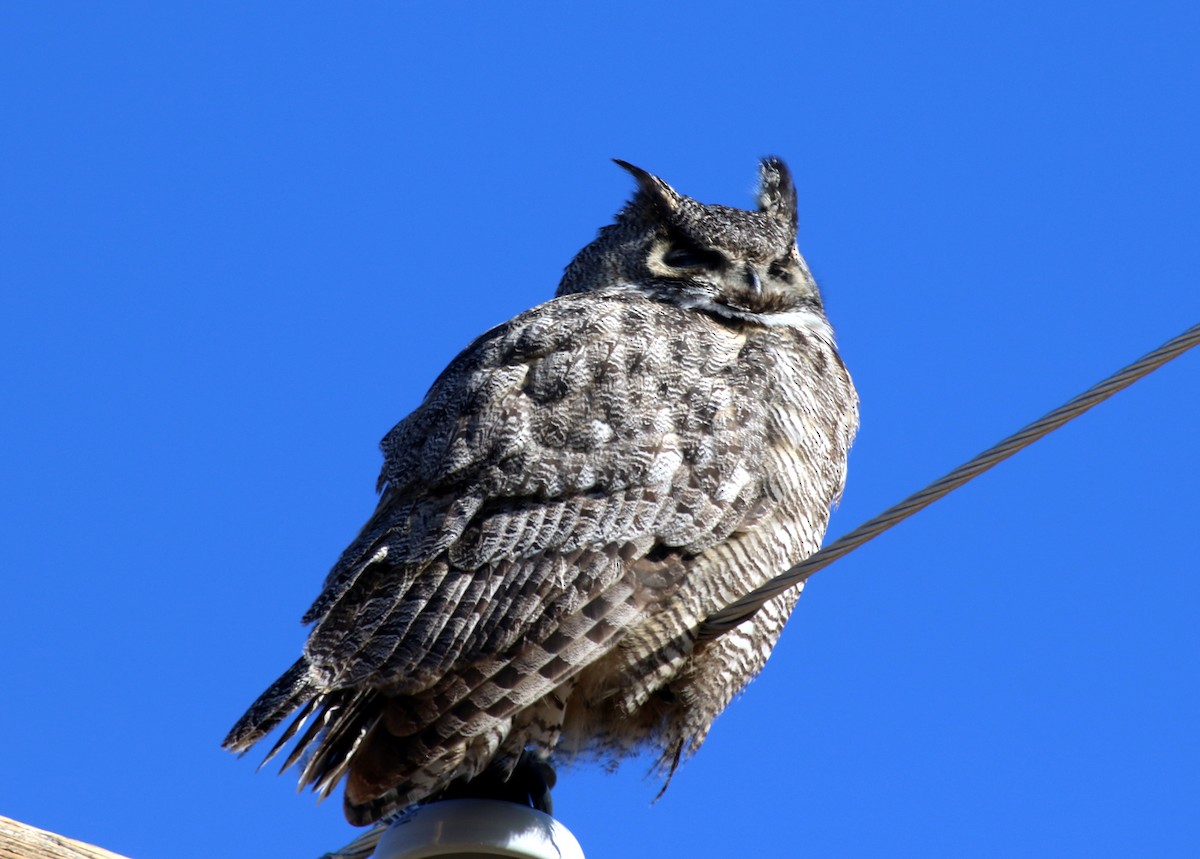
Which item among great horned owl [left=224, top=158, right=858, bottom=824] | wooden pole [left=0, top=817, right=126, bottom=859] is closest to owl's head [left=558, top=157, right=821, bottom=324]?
great horned owl [left=224, top=158, right=858, bottom=824]

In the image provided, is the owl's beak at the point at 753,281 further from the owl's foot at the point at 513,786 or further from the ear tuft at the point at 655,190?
the owl's foot at the point at 513,786

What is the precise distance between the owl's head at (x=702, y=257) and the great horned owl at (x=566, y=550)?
0.24 m

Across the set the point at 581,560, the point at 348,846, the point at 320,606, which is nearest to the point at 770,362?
the point at 581,560

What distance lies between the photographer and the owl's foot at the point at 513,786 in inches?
165

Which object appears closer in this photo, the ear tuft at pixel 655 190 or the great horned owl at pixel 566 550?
the great horned owl at pixel 566 550

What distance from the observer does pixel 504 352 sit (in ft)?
16.1

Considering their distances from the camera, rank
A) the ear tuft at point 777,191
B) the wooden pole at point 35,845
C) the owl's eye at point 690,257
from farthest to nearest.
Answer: the ear tuft at point 777,191, the owl's eye at point 690,257, the wooden pole at point 35,845

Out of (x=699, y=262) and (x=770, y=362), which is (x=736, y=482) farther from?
(x=699, y=262)

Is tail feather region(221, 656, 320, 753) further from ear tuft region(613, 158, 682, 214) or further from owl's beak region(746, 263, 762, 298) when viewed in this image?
ear tuft region(613, 158, 682, 214)

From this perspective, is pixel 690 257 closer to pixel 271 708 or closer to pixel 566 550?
pixel 566 550

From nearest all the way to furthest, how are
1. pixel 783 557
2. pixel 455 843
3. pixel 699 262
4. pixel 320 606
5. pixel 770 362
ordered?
pixel 455 843 < pixel 320 606 < pixel 783 557 < pixel 770 362 < pixel 699 262

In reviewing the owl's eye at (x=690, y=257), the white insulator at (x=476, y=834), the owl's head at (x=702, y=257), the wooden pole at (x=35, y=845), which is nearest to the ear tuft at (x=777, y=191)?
the owl's head at (x=702, y=257)

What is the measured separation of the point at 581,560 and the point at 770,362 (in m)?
0.98

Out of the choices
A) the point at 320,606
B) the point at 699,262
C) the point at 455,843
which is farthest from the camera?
the point at 699,262
